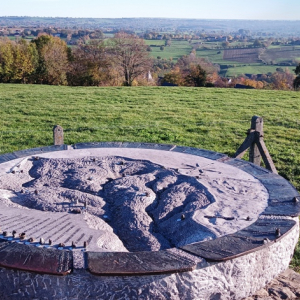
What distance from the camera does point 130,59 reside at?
28203 millimetres

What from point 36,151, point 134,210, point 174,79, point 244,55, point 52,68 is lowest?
point 244,55

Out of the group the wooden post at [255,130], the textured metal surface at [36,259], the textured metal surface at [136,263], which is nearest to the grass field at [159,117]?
the wooden post at [255,130]

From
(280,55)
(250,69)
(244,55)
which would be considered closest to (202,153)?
(250,69)

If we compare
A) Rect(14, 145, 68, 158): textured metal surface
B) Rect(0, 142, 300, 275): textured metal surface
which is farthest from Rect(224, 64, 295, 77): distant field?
Rect(0, 142, 300, 275): textured metal surface

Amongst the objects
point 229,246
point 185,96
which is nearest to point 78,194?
point 229,246

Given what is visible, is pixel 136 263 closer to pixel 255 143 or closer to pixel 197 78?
pixel 255 143

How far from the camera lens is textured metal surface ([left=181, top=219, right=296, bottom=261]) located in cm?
335

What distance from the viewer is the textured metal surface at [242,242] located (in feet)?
11.0

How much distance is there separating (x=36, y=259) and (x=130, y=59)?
25.8 meters

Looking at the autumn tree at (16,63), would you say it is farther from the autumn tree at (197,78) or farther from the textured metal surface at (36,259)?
the textured metal surface at (36,259)

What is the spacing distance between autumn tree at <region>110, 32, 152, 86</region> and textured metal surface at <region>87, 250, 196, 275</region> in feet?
82.7

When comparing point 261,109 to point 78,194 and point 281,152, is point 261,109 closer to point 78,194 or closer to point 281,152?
point 281,152

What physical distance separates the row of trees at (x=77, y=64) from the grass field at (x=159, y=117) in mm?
9428

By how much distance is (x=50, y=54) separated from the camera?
28.1m
